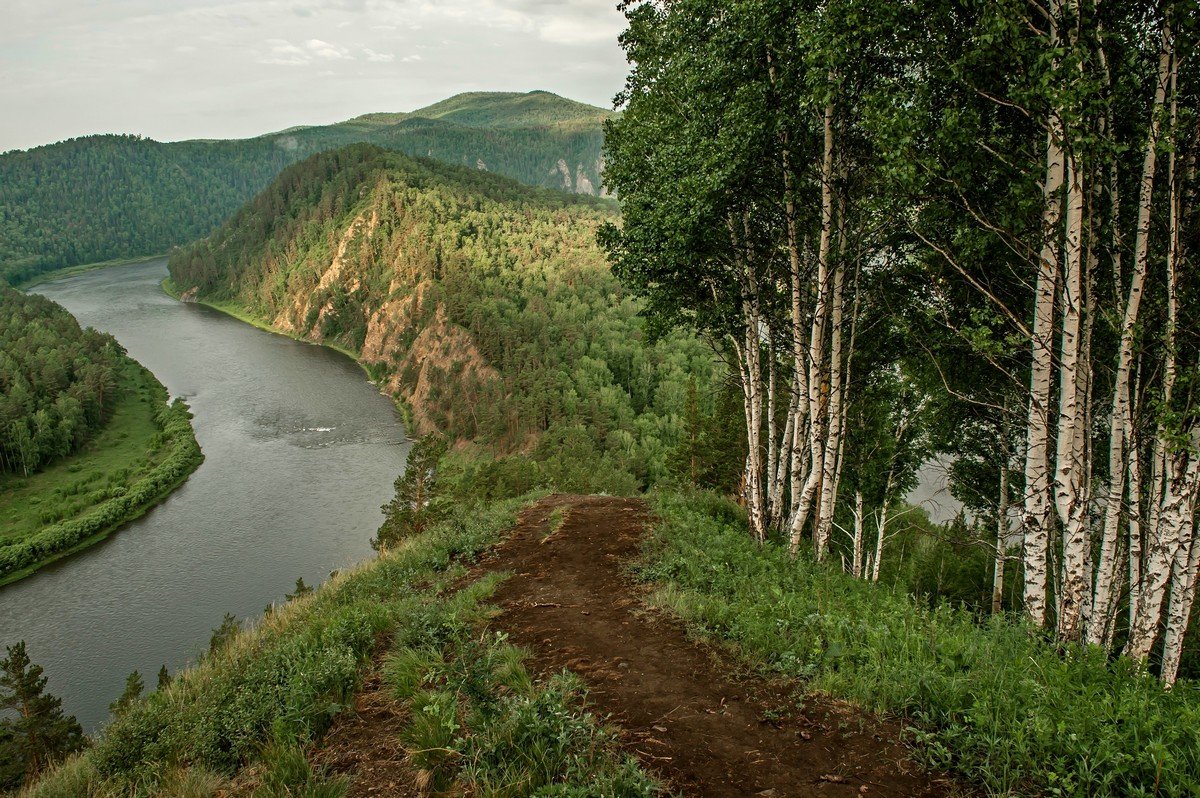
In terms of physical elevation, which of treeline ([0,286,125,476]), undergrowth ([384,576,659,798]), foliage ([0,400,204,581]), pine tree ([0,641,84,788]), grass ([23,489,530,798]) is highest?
undergrowth ([384,576,659,798])

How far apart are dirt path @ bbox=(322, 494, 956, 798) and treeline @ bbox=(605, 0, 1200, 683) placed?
146 inches

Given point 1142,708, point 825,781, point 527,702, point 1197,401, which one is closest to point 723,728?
point 825,781

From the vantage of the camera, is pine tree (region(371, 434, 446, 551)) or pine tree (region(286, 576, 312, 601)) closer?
pine tree (region(286, 576, 312, 601))

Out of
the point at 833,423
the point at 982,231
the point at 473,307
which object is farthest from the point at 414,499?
the point at 473,307

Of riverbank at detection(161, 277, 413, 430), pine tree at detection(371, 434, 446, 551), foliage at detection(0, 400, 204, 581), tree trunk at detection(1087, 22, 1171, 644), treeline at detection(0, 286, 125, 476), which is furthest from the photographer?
riverbank at detection(161, 277, 413, 430)

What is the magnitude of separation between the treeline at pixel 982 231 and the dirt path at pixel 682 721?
371 centimetres

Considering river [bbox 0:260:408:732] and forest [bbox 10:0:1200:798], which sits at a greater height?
forest [bbox 10:0:1200:798]

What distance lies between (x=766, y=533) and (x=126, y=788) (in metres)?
12.6

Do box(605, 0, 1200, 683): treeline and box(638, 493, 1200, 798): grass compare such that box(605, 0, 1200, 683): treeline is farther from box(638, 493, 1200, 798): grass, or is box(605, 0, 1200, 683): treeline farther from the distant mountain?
Result: the distant mountain

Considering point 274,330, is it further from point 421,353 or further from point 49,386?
point 421,353

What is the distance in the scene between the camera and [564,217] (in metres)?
182

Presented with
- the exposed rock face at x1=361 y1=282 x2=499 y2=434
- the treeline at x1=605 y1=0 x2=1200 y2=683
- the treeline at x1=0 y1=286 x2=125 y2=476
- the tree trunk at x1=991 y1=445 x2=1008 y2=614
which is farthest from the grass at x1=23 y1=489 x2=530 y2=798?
the treeline at x1=0 y1=286 x2=125 y2=476

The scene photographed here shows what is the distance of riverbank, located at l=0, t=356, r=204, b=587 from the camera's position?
180 feet

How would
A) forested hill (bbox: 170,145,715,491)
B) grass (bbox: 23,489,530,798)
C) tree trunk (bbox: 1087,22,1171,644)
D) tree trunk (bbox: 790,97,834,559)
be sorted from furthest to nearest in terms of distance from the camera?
forested hill (bbox: 170,145,715,491) → tree trunk (bbox: 790,97,834,559) → tree trunk (bbox: 1087,22,1171,644) → grass (bbox: 23,489,530,798)
